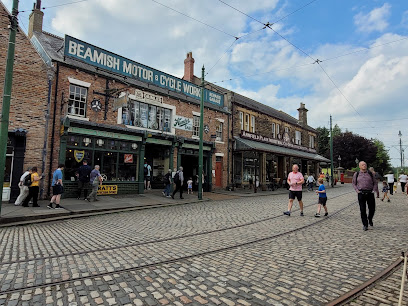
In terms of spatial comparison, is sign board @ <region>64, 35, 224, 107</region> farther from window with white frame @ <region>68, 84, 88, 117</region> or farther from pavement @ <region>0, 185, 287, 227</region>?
pavement @ <region>0, 185, 287, 227</region>

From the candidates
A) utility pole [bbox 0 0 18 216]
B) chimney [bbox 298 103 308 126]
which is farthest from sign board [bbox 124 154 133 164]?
chimney [bbox 298 103 308 126]

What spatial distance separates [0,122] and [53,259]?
6.05 meters

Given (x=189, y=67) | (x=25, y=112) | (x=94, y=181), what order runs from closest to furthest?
1. (x=25, y=112)
2. (x=94, y=181)
3. (x=189, y=67)

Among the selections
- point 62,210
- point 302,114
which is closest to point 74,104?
point 62,210

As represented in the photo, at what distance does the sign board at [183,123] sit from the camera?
17.1 m

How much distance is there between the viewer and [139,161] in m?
15.1

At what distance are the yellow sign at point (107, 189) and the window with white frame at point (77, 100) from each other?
3.84 m

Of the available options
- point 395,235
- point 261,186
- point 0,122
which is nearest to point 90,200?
point 0,122

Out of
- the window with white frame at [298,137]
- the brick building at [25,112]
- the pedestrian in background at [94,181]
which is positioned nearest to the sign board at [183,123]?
the pedestrian in background at [94,181]

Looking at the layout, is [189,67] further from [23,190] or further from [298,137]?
[23,190]

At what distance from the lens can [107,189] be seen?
534 inches

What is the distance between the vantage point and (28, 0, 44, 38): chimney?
14197 millimetres

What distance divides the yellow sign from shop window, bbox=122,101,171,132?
3.67 m

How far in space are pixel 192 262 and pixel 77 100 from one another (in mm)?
11325
